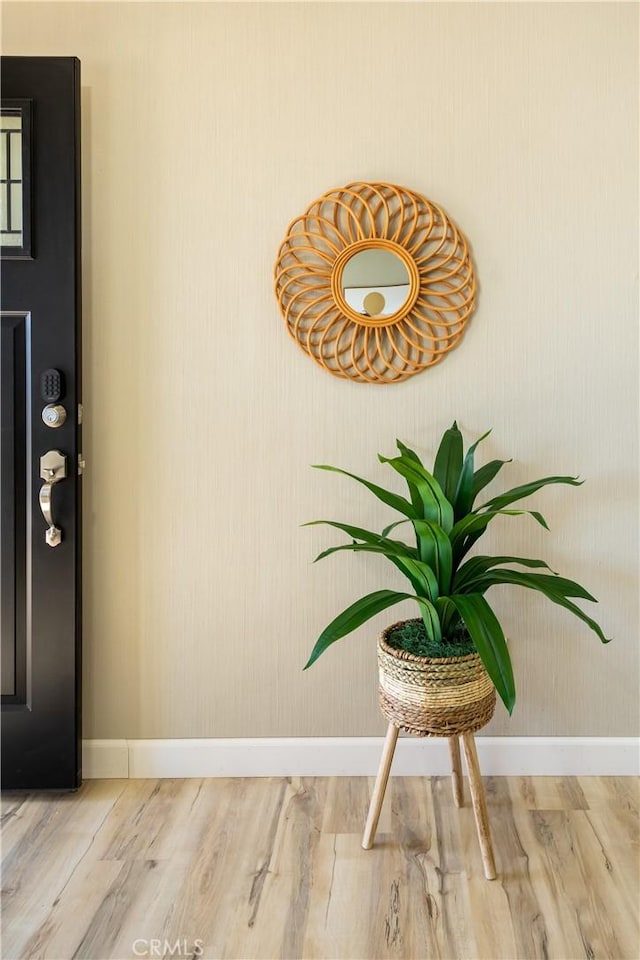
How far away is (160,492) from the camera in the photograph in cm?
221

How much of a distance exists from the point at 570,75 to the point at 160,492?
167 centimetres

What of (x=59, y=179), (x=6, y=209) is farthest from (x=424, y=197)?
(x=6, y=209)

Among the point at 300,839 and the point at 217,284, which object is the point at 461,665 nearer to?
the point at 300,839

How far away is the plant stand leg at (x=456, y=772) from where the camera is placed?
2037 millimetres

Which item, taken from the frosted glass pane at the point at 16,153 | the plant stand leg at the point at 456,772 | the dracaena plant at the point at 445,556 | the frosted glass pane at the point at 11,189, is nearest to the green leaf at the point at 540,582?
the dracaena plant at the point at 445,556

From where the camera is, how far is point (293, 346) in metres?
2.18

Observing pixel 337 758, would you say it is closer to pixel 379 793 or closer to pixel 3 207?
pixel 379 793

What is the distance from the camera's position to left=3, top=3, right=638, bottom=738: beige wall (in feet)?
6.97

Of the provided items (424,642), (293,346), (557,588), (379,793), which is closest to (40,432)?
(293,346)

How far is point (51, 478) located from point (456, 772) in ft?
4.53

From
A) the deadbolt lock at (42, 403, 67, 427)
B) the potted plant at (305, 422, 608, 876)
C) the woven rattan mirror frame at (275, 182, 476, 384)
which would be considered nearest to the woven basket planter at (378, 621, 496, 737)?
the potted plant at (305, 422, 608, 876)

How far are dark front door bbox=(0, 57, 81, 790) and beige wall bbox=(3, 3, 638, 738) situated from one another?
0.10 meters

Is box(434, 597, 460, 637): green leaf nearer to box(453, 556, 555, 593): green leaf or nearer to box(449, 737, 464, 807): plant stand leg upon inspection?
box(453, 556, 555, 593): green leaf

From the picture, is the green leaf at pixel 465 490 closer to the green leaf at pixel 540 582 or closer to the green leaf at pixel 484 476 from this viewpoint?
the green leaf at pixel 484 476
